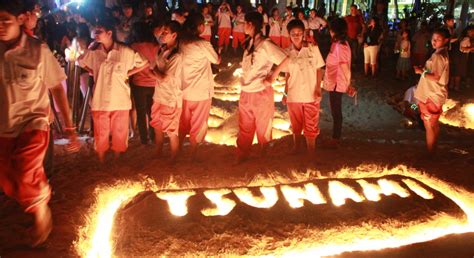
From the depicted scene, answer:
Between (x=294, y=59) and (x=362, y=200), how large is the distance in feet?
6.56

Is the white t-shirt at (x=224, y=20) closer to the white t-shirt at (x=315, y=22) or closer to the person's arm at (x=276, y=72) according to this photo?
the white t-shirt at (x=315, y=22)

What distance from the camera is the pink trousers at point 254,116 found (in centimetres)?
501

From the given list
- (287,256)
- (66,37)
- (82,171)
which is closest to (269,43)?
(287,256)

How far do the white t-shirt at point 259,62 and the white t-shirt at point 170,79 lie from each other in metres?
0.82

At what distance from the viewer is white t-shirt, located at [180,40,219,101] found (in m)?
4.82

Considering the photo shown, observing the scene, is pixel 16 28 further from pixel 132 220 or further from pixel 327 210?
pixel 327 210

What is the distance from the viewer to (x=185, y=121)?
5238mm

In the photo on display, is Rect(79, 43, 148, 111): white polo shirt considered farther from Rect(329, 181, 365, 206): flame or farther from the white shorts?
the white shorts

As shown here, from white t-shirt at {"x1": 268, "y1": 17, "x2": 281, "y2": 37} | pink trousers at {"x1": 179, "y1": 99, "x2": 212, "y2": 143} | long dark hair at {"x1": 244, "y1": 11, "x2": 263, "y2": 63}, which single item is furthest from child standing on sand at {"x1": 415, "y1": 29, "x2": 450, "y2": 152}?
white t-shirt at {"x1": 268, "y1": 17, "x2": 281, "y2": 37}

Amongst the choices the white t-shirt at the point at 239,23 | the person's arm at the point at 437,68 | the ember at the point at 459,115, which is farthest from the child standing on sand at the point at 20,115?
the white t-shirt at the point at 239,23

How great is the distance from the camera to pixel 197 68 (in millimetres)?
4902

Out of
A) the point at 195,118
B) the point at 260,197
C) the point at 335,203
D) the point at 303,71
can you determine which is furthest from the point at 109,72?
the point at 335,203

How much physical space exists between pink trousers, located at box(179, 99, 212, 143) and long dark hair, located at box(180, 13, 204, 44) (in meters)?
0.78

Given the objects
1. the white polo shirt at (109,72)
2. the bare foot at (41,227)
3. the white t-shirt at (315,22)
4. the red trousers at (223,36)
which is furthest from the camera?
the red trousers at (223,36)
